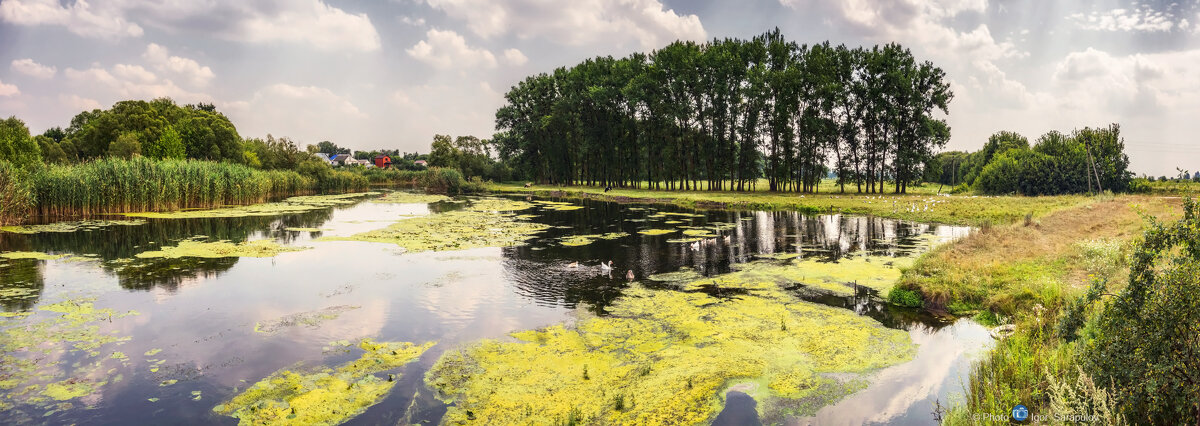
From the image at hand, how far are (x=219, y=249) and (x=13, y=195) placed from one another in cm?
1474

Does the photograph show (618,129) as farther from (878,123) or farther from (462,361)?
(462,361)

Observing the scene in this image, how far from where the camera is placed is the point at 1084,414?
587 centimetres

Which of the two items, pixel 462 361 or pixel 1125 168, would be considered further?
pixel 1125 168

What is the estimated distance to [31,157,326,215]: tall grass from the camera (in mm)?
30375

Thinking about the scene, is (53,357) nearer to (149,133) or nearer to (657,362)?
(657,362)

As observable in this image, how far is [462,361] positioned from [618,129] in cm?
6378

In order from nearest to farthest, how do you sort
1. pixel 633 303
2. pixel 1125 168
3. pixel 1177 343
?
pixel 1177 343, pixel 633 303, pixel 1125 168

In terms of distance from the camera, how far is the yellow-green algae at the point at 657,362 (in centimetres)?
826

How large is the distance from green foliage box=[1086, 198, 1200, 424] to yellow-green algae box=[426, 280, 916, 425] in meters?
3.74

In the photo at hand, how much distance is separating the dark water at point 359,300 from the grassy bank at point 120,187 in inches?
244

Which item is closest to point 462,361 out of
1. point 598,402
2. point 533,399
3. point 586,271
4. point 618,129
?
point 533,399

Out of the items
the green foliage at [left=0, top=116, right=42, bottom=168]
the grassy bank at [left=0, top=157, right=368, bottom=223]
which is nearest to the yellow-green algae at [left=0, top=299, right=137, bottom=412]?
the grassy bank at [left=0, top=157, right=368, bottom=223]

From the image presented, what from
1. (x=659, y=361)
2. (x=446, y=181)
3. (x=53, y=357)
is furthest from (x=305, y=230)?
(x=446, y=181)

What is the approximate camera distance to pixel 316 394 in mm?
8656
